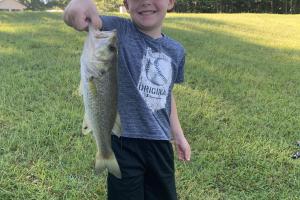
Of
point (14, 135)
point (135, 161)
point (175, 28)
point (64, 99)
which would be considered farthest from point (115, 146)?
point (175, 28)

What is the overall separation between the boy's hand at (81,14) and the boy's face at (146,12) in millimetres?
487

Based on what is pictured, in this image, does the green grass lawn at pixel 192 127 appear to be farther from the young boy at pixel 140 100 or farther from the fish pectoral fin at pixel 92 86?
the fish pectoral fin at pixel 92 86

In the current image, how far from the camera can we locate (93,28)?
1.76 metres

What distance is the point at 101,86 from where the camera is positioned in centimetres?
177

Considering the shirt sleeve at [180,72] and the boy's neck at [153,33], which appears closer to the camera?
the boy's neck at [153,33]

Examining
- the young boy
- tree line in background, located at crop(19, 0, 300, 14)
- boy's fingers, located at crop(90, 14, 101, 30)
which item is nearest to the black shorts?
the young boy

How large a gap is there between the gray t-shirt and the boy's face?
47 millimetres

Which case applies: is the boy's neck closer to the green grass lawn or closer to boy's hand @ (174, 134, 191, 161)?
boy's hand @ (174, 134, 191, 161)

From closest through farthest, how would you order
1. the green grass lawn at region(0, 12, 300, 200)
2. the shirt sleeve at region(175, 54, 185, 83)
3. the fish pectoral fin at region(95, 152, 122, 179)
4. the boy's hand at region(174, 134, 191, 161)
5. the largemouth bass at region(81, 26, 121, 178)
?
the largemouth bass at region(81, 26, 121, 178), the fish pectoral fin at region(95, 152, 122, 179), the shirt sleeve at region(175, 54, 185, 83), the boy's hand at region(174, 134, 191, 161), the green grass lawn at region(0, 12, 300, 200)

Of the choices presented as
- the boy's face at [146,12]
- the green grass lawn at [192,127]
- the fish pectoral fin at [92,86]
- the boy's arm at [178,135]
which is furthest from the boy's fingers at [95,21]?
the green grass lawn at [192,127]

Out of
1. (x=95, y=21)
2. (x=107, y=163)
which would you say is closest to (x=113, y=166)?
(x=107, y=163)

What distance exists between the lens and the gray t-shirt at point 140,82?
2252mm

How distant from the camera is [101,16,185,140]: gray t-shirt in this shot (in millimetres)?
2252

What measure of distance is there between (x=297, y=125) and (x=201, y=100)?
1.18 meters
